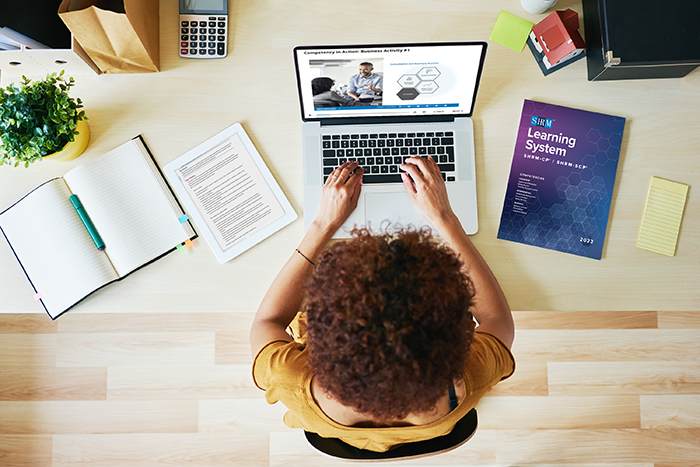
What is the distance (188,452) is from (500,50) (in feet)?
5.44

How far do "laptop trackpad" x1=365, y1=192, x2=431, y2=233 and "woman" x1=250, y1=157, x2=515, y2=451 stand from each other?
10.5 inches

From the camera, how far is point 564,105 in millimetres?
1032

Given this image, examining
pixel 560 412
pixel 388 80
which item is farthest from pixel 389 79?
pixel 560 412

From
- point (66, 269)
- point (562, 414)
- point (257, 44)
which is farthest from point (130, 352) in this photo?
point (562, 414)

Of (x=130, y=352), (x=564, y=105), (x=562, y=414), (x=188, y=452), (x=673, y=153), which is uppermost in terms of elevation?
(x=564, y=105)

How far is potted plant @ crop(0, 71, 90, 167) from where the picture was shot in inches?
34.4

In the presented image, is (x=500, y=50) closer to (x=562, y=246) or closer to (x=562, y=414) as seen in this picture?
(x=562, y=246)

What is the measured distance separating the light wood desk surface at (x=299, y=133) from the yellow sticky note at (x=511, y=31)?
0.06ft

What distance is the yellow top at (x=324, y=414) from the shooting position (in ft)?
2.59

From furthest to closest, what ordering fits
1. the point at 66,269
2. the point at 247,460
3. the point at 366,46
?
the point at 247,460 < the point at 66,269 < the point at 366,46

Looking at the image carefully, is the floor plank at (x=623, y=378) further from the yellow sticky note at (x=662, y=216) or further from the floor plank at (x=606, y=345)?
the yellow sticky note at (x=662, y=216)

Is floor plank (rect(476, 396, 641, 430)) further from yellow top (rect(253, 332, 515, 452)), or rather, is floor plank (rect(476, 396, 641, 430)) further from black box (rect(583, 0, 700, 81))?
black box (rect(583, 0, 700, 81))

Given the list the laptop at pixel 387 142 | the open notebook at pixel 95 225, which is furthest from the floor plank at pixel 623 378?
the open notebook at pixel 95 225

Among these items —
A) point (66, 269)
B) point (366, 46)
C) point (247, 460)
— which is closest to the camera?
point (366, 46)
